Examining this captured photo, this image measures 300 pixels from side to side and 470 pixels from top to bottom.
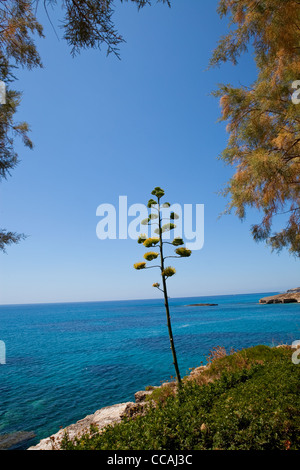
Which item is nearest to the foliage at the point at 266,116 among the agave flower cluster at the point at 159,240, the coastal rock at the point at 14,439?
the agave flower cluster at the point at 159,240

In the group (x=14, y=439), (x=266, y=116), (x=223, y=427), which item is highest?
(x=266, y=116)

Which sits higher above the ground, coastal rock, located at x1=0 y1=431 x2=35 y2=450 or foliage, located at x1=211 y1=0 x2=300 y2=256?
foliage, located at x1=211 y1=0 x2=300 y2=256

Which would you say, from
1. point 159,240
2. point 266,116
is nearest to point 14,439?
point 159,240

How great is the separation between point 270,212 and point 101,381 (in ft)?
41.9

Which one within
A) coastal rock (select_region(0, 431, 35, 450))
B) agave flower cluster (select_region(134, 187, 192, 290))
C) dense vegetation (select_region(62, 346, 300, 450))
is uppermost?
agave flower cluster (select_region(134, 187, 192, 290))

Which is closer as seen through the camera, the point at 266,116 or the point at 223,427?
the point at 223,427

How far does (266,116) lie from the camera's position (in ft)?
19.9

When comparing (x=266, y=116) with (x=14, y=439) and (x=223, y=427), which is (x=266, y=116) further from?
(x=14, y=439)

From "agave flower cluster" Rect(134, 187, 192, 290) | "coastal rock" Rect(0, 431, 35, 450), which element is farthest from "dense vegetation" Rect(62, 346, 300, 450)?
"coastal rock" Rect(0, 431, 35, 450)

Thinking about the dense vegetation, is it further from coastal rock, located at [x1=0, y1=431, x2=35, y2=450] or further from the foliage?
coastal rock, located at [x1=0, y1=431, x2=35, y2=450]

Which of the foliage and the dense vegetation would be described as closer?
the dense vegetation

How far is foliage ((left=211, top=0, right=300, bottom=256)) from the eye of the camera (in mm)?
4965

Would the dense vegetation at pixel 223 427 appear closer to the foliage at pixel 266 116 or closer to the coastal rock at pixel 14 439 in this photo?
the foliage at pixel 266 116
